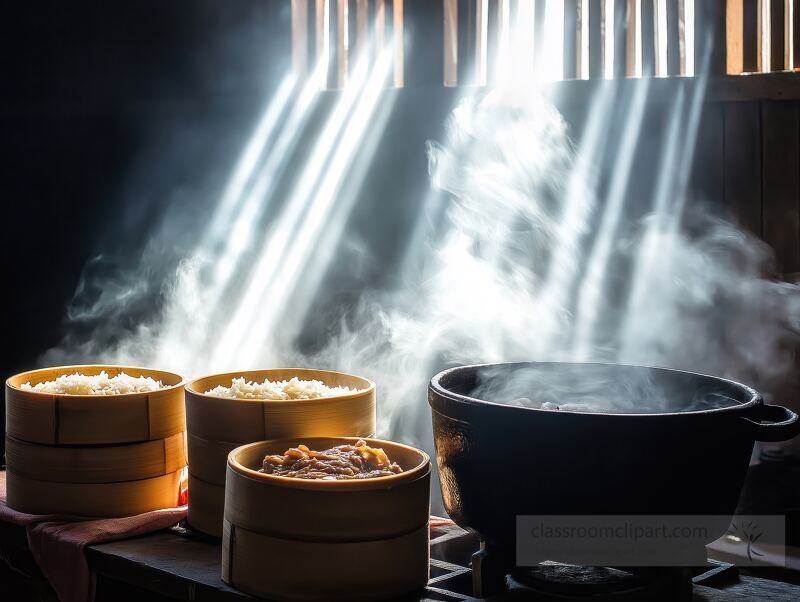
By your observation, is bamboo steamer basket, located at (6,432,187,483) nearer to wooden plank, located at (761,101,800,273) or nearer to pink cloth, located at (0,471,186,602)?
pink cloth, located at (0,471,186,602)

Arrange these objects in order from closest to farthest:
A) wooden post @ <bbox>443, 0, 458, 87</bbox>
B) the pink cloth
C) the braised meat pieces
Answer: the braised meat pieces, the pink cloth, wooden post @ <bbox>443, 0, 458, 87</bbox>

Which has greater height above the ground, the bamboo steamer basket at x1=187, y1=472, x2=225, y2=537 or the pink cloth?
the bamboo steamer basket at x1=187, y1=472, x2=225, y2=537

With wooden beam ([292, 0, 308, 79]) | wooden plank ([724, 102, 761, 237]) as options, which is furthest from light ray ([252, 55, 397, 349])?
wooden plank ([724, 102, 761, 237])

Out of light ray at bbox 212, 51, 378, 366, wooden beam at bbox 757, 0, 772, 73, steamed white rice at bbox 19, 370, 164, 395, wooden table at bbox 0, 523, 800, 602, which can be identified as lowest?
wooden table at bbox 0, 523, 800, 602

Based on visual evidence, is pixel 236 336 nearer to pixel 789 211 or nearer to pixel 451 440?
pixel 451 440

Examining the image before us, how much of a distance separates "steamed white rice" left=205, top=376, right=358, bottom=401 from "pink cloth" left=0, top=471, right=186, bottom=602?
20.6 inches

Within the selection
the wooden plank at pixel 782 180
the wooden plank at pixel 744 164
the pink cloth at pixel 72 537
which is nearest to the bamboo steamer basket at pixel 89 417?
the pink cloth at pixel 72 537

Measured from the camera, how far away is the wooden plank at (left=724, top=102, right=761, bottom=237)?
150 inches

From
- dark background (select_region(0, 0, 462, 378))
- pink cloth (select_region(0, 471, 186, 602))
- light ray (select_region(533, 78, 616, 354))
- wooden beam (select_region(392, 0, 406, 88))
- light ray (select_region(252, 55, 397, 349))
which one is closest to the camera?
pink cloth (select_region(0, 471, 186, 602))

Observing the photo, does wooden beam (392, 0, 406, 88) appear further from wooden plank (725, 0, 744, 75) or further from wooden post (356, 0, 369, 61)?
wooden plank (725, 0, 744, 75)

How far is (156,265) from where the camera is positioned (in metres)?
4.93

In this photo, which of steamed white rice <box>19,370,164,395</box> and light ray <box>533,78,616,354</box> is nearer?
steamed white rice <box>19,370,164,395</box>

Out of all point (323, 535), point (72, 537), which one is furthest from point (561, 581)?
point (72, 537)

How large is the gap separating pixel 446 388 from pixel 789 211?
2.23m
